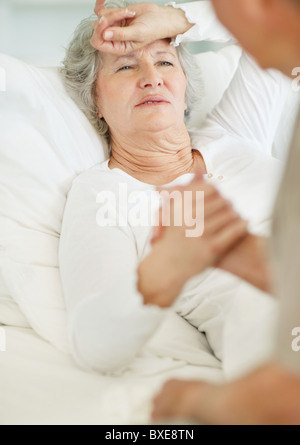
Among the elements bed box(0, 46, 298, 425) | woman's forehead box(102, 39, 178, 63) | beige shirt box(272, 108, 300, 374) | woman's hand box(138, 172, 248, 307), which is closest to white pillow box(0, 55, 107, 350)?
bed box(0, 46, 298, 425)

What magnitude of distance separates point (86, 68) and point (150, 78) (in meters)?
0.13

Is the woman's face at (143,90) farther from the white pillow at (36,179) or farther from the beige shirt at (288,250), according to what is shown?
the beige shirt at (288,250)

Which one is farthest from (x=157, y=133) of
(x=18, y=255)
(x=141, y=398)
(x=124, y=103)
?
(x=141, y=398)

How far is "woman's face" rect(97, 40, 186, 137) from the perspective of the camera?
3.16 feet

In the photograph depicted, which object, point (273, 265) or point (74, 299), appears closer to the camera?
point (273, 265)

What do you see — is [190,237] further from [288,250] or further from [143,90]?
[143,90]

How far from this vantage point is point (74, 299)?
2.46ft

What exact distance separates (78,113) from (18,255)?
0.96ft

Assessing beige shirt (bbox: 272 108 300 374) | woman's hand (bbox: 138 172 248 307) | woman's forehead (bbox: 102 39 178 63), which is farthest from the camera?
woman's forehead (bbox: 102 39 178 63)

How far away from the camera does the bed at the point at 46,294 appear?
650 millimetres

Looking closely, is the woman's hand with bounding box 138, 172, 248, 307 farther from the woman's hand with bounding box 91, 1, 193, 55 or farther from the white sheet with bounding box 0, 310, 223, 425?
the woman's hand with bounding box 91, 1, 193, 55

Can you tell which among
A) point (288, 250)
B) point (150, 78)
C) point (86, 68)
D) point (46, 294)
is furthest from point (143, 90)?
point (288, 250)

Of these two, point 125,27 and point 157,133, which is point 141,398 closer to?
point 157,133

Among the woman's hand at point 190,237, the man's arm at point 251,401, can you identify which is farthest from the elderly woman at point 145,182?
the man's arm at point 251,401
